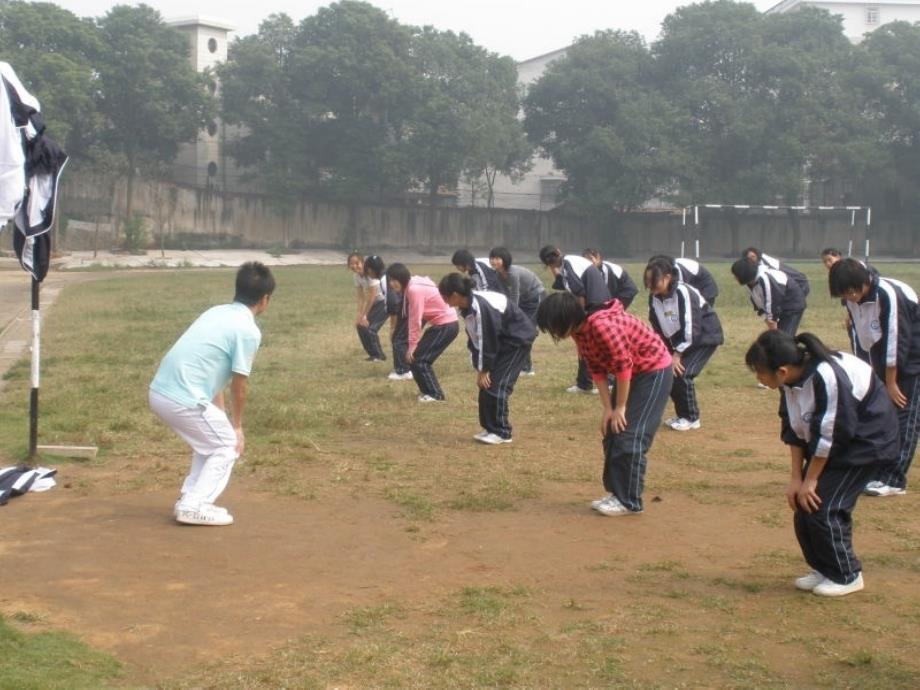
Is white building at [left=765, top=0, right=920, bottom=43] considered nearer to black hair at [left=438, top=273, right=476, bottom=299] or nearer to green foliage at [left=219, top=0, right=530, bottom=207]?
green foliage at [left=219, top=0, right=530, bottom=207]

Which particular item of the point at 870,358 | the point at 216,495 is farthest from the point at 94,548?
the point at 870,358

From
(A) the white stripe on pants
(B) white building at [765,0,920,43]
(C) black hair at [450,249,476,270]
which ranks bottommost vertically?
(A) the white stripe on pants

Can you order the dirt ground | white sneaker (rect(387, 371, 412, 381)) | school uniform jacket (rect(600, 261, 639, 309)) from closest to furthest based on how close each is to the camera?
1. the dirt ground
2. school uniform jacket (rect(600, 261, 639, 309))
3. white sneaker (rect(387, 371, 412, 381))

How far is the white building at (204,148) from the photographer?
53812mm

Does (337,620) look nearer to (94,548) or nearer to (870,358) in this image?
(94,548)

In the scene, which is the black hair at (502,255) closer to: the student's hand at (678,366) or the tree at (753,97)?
the student's hand at (678,366)

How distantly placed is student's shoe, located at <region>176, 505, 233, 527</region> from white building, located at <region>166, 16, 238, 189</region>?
47.1m

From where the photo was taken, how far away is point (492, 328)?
10188 mm

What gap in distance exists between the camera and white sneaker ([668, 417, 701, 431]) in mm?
11266

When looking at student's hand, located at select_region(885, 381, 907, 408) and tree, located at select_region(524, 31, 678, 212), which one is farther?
tree, located at select_region(524, 31, 678, 212)

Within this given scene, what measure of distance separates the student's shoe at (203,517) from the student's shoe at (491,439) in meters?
3.36

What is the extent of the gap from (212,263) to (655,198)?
20.2m

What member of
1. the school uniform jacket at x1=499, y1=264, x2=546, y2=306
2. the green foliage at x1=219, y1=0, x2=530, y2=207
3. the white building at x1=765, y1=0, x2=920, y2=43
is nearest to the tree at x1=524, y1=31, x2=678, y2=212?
the green foliage at x1=219, y1=0, x2=530, y2=207

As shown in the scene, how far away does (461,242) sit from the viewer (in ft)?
183
